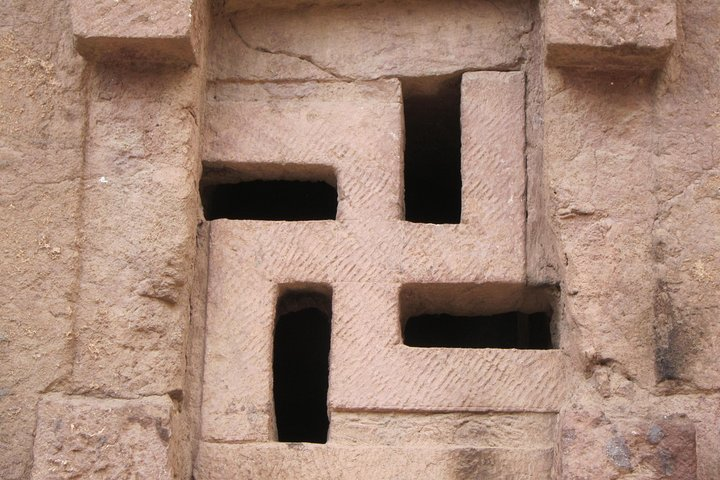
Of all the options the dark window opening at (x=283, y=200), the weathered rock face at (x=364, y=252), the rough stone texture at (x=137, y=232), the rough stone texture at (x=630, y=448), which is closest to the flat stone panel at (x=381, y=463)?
the weathered rock face at (x=364, y=252)

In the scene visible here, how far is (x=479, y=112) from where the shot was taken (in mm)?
3145

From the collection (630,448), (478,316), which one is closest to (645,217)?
(630,448)

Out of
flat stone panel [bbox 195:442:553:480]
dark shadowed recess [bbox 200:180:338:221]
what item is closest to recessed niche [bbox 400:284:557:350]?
flat stone panel [bbox 195:442:553:480]

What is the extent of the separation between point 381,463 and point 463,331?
57.8 inches

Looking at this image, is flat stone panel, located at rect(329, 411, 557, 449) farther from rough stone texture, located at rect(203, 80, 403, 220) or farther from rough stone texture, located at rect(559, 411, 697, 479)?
rough stone texture, located at rect(203, 80, 403, 220)

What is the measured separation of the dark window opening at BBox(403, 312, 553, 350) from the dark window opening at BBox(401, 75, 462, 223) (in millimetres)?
400

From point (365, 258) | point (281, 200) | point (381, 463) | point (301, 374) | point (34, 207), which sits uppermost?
point (281, 200)

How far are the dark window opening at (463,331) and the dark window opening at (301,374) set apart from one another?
14.0 inches

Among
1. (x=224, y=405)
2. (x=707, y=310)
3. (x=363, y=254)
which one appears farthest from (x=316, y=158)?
(x=707, y=310)

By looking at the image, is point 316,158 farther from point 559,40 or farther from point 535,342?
point 535,342

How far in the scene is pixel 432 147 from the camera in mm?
3717

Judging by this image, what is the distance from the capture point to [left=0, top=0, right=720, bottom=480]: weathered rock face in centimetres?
277

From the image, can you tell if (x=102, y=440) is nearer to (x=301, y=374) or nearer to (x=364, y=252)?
(x=364, y=252)

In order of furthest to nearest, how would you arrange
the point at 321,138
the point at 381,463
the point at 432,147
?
the point at 432,147 < the point at 321,138 < the point at 381,463
